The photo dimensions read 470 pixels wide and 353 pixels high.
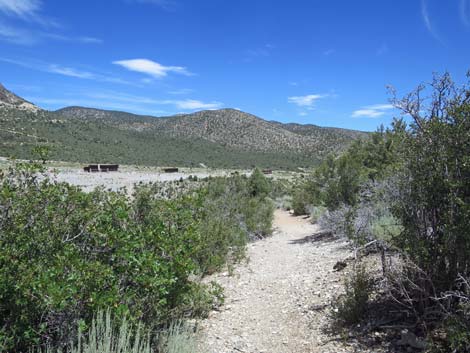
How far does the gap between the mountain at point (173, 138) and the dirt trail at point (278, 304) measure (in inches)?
1535

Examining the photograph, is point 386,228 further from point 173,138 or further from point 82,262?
point 173,138

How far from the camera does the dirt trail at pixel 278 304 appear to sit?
17.2ft

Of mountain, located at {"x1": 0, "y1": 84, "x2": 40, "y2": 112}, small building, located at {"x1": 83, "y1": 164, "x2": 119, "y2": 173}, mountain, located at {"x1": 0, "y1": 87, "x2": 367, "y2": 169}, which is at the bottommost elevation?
small building, located at {"x1": 83, "y1": 164, "x2": 119, "y2": 173}

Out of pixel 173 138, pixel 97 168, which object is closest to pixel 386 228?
pixel 97 168

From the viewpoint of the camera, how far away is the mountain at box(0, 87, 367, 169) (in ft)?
187

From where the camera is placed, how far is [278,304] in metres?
6.77

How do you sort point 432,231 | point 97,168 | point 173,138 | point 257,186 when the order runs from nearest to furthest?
point 432,231
point 257,186
point 97,168
point 173,138

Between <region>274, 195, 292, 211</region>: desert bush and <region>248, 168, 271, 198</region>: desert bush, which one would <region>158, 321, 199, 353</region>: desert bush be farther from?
<region>274, 195, 292, 211</region>: desert bush

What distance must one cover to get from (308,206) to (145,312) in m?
16.5

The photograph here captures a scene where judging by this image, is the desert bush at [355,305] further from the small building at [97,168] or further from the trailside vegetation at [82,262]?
the small building at [97,168]

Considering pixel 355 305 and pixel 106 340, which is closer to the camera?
pixel 106 340

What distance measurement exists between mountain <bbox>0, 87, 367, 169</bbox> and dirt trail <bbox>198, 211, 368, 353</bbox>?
38982mm

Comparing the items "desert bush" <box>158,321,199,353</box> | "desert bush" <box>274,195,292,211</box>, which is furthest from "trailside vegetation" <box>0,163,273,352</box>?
"desert bush" <box>274,195,292,211</box>

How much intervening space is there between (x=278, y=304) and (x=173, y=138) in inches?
3017
